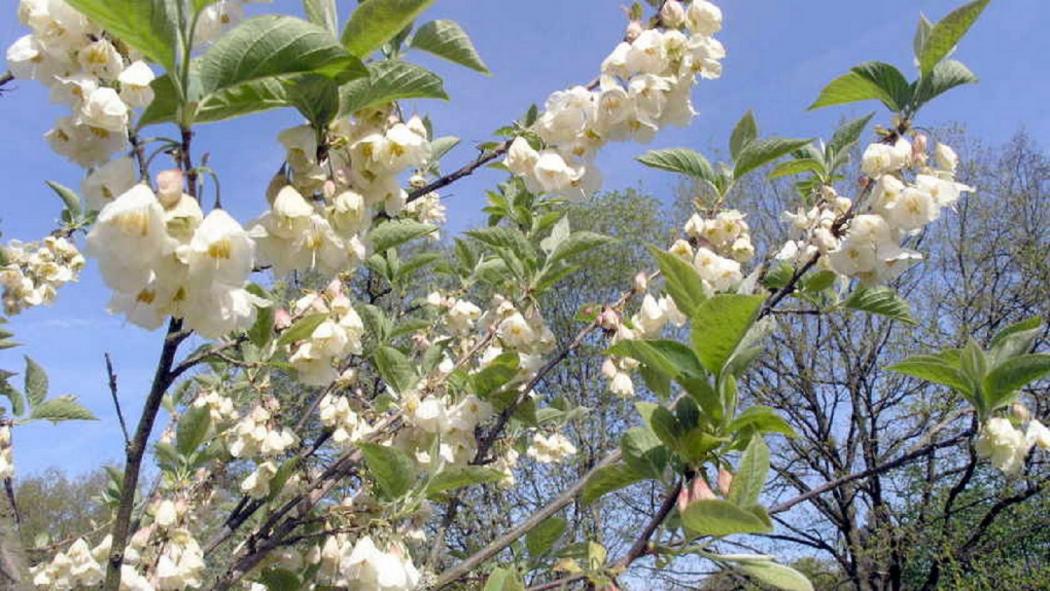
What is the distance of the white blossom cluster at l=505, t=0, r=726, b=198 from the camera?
1.47 meters

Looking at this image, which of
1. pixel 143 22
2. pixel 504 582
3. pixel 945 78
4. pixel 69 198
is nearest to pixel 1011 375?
pixel 945 78

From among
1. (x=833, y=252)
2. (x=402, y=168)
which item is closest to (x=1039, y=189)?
(x=833, y=252)

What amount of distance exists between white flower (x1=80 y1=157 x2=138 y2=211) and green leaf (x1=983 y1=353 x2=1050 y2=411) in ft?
4.66

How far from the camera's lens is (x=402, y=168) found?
109 centimetres

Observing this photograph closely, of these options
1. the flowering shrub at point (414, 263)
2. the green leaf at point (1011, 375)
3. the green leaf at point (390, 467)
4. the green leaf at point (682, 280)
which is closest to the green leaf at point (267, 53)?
the flowering shrub at point (414, 263)

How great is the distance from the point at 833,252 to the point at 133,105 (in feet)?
4.95

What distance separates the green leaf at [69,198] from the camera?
12.0 ft

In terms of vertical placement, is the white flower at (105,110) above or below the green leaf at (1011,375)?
below

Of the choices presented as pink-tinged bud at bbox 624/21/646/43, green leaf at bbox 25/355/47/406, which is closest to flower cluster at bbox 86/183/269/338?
pink-tinged bud at bbox 624/21/646/43

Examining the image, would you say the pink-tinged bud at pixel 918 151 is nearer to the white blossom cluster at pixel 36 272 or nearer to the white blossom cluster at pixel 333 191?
the white blossom cluster at pixel 333 191

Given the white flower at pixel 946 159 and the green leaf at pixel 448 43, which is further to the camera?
the white flower at pixel 946 159

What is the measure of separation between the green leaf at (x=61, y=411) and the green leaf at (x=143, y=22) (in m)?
2.30

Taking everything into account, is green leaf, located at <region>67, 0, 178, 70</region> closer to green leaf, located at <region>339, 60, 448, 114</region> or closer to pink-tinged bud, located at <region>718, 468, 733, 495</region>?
green leaf, located at <region>339, 60, 448, 114</region>

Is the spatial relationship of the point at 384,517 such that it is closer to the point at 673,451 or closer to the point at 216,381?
the point at 673,451
